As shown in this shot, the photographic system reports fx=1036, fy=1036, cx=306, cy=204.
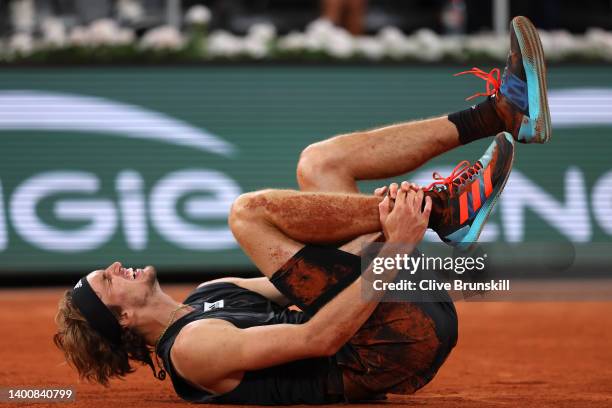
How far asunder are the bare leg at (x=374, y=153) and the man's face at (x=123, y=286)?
95 cm

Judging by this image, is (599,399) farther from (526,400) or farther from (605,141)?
(605,141)

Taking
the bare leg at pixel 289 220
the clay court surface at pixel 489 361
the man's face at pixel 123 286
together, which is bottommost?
the clay court surface at pixel 489 361

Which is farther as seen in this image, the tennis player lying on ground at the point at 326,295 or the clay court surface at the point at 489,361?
the clay court surface at the point at 489,361

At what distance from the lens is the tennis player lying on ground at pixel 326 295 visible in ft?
15.8

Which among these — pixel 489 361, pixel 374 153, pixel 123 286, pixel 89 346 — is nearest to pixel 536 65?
pixel 374 153

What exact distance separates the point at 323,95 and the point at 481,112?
5367 mm

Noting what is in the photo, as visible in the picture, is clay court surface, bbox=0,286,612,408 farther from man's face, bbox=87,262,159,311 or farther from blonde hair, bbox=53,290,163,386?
man's face, bbox=87,262,159,311

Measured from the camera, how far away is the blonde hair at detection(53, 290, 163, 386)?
520cm

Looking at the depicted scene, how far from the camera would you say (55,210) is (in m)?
10.4

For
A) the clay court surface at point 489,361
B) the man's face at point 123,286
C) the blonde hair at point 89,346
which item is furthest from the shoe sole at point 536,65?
the blonde hair at point 89,346

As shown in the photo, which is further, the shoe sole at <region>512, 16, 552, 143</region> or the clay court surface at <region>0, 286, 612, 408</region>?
the clay court surface at <region>0, 286, 612, 408</region>

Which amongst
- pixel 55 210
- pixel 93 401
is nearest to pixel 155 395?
pixel 93 401

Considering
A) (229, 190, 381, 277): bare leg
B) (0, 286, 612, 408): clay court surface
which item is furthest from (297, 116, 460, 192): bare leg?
(0, 286, 612, 408): clay court surface

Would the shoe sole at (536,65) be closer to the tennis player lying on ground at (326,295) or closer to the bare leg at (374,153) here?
the tennis player lying on ground at (326,295)
